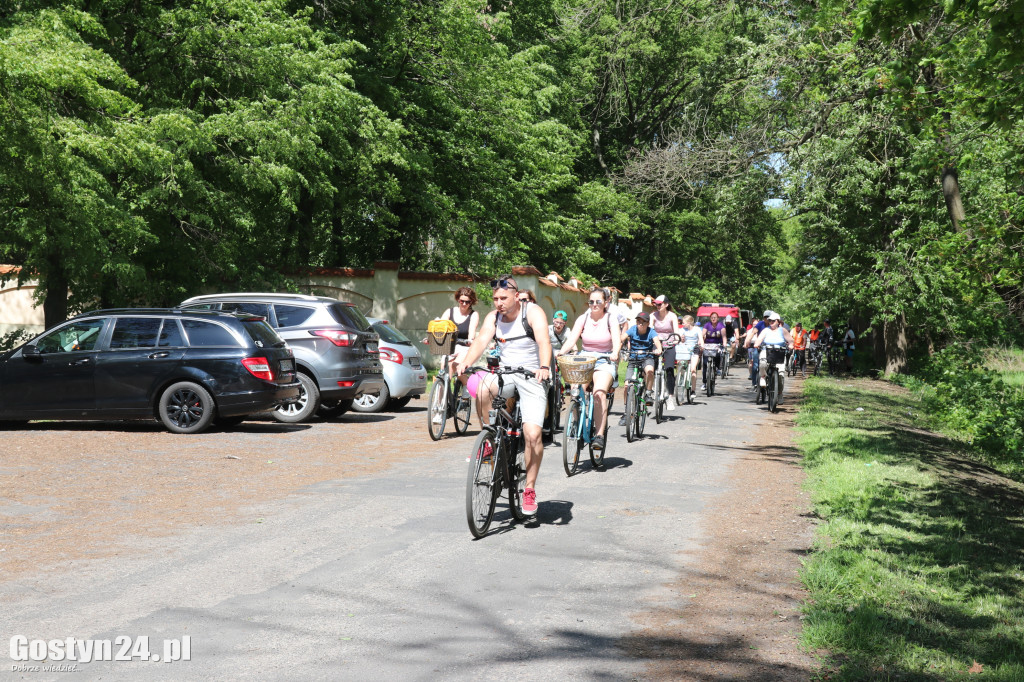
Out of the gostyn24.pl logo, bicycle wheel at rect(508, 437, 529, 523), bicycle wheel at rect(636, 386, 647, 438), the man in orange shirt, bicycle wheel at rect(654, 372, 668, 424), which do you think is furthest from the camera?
the man in orange shirt

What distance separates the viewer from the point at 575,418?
1039 centimetres

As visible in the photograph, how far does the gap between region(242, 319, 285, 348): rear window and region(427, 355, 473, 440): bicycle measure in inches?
89.9

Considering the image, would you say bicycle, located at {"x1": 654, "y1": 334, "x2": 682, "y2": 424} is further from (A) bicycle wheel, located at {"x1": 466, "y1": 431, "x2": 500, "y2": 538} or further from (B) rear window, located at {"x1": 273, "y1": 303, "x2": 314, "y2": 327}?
(A) bicycle wheel, located at {"x1": 466, "y1": 431, "x2": 500, "y2": 538}

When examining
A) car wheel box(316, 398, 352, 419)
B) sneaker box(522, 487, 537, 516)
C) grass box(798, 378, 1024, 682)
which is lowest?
grass box(798, 378, 1024, 682)

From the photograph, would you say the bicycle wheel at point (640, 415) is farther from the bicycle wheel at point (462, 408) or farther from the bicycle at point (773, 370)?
the bicycle at point (773, 370)

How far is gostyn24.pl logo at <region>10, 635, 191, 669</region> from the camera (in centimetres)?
443

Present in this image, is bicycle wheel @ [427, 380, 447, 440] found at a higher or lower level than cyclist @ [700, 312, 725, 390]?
lower

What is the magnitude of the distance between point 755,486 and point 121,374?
27.2 ft

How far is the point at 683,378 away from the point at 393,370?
711cm

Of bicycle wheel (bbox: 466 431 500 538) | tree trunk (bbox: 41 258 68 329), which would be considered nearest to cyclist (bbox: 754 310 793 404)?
bicycle wheel (bbox: 466 431 500 538)

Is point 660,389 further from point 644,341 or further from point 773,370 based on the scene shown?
point 773,370

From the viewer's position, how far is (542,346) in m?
7.52

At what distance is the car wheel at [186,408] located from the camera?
12883 millimetres

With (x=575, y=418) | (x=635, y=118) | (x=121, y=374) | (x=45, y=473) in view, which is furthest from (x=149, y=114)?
(x=635, y=118)
